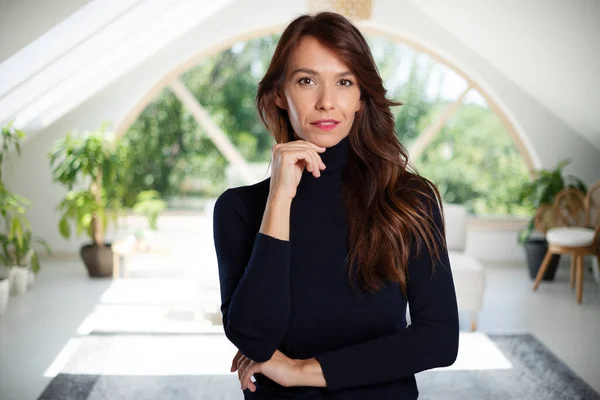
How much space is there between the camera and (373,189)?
1.38 meters

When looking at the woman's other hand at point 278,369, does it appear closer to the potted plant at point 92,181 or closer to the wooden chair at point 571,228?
the wooden chair at point 571,228

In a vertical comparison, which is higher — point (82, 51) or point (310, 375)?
point (82, 51)

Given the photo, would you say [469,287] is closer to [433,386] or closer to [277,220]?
[433,386]

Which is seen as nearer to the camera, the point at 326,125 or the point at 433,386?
the point at 326,125

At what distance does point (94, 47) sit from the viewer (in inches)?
186

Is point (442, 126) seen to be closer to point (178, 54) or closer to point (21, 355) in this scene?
point (178, 54)

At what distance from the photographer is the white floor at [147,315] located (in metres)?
3.91

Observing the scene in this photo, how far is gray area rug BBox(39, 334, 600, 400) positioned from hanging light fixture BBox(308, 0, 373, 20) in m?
3.90

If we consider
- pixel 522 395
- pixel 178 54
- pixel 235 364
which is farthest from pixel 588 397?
pixel 178 54

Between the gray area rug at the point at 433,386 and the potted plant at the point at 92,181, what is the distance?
2.46m

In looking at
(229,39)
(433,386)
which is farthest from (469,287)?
(229,39)

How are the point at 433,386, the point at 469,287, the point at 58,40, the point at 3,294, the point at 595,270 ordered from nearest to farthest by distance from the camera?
1. the point at 433,386
2. the point at 58,40
3. the point at 469,287
4. the point at 3,294
5. the point at 595,270

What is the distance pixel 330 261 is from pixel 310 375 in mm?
212

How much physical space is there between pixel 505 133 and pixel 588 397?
4225 mm
